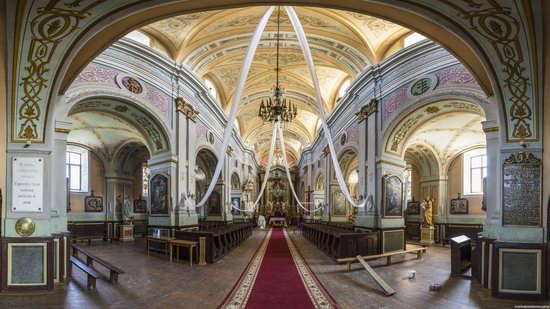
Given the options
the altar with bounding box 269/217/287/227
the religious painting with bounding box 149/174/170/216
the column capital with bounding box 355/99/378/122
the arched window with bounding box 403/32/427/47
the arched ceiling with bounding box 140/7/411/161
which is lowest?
the altar with bounding box 269/217/287/227

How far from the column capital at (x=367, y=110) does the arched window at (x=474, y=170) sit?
244 inches

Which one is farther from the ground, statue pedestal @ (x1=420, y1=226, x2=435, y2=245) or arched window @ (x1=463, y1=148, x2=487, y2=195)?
arched window @ (x1=463, y1=148, x2=487, y2=195)

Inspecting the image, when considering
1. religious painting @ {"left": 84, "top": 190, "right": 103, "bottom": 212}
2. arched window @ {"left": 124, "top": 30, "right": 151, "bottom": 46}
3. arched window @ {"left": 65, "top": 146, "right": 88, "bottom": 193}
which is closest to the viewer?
arched window @ {"left": 124, "top": 30, "right": 151, "bottom": 46}

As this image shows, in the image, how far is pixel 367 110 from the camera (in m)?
13.5

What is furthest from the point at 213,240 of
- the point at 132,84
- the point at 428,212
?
the point at 428,212

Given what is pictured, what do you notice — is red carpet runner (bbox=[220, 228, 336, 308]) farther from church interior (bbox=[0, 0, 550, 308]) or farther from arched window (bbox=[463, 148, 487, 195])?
arched window (bbox=[463, 148, 487, 195])

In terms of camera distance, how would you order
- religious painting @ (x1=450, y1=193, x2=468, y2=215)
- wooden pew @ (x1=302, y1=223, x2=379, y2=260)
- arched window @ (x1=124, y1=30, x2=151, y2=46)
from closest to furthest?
wooden pew @ (x1=302, y1=223, x2=379, y2=260), arched window @ (x1=124, y1=30, x2=151, y2=46), religious painting @ (x1=450, y1=193, x2=468, y2=215)

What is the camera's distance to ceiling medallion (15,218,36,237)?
624cm

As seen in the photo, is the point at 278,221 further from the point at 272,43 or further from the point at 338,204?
the point at 272,43

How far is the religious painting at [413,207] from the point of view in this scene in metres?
18.7

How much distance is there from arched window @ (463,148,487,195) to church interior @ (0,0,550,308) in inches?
2.5

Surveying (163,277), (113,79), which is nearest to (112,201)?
(113,79)

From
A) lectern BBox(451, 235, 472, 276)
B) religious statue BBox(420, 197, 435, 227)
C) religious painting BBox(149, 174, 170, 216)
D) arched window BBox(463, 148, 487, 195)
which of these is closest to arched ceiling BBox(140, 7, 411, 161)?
religious painting BBox(149, 174, 170, 216)

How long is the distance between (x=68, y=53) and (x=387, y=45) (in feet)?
33.2
